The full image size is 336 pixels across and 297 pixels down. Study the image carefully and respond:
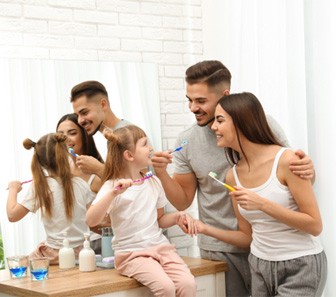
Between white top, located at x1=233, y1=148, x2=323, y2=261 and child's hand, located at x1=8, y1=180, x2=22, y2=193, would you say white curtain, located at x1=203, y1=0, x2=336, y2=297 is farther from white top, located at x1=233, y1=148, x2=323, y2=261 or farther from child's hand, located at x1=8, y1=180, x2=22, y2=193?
child's hand, located at x1=8, y1=180, x2=22, y2=193

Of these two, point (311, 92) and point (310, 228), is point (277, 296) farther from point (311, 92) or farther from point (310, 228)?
point (311, 92)

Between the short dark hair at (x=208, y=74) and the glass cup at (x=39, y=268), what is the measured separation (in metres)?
1.09

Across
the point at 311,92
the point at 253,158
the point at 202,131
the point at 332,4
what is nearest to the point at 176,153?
the point at 202,131

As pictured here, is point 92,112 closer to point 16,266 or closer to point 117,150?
point 117,150

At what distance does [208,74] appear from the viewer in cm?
318

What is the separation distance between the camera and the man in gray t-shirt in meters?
3.17

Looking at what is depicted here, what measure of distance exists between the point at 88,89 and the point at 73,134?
26 cm

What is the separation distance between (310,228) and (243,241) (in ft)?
1.47

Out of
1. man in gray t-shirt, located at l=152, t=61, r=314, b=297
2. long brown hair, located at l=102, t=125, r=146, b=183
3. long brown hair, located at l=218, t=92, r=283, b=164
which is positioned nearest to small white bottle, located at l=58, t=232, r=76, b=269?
long brown hair, located at l=102, t=125, r=146, b=183

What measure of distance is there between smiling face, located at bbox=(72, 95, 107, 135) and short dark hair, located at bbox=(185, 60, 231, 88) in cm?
54

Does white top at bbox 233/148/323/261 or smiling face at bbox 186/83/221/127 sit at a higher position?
smiling face at bbox 186/83/221/127

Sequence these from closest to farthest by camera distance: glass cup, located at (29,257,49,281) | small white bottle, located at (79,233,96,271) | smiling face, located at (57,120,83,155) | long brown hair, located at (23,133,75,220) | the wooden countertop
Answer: the wooden countertop, glass cup, located at (29,257,49,281), small white bottle, located at (79,233,96,271), long brown hair, located at (23,133,75,220), smiling face, located at (57,120,83,155)

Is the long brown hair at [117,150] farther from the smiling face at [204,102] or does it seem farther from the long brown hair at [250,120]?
the long brown hair at [250,120]

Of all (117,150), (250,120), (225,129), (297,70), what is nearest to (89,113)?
(117,150)
